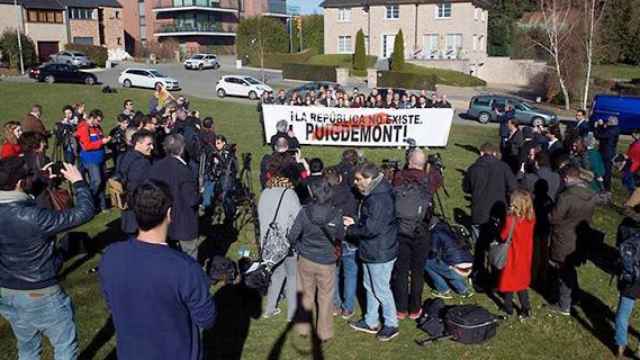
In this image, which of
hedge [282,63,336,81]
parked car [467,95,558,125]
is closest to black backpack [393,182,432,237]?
parked car [467,95,558,125]

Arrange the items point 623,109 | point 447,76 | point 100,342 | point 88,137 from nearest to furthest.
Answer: point 100,342, point 88,137, point 623,109, point 447,76

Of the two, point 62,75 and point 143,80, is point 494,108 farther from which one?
point 62,75

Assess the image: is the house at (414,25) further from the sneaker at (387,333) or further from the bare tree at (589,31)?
the sneaker at (387,333)

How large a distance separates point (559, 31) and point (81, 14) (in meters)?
48.5

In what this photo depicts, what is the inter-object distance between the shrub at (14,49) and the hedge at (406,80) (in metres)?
31.4

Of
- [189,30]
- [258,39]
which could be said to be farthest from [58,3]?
[258,39]

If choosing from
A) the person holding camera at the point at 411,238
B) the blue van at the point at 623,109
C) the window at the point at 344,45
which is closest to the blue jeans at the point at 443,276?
the person holding camera at the point at 411,238

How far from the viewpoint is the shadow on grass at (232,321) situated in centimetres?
686

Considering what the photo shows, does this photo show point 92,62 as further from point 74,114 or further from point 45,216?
point 45,216

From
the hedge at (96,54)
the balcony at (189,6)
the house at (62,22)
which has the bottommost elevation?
the hedge at (96,54)

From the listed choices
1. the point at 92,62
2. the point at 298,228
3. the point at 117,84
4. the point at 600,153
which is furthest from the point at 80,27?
the point at 298,228

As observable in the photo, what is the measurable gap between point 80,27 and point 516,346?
64636 mm

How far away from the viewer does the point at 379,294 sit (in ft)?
23.0

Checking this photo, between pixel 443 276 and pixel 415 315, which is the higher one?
pixel 443 276
